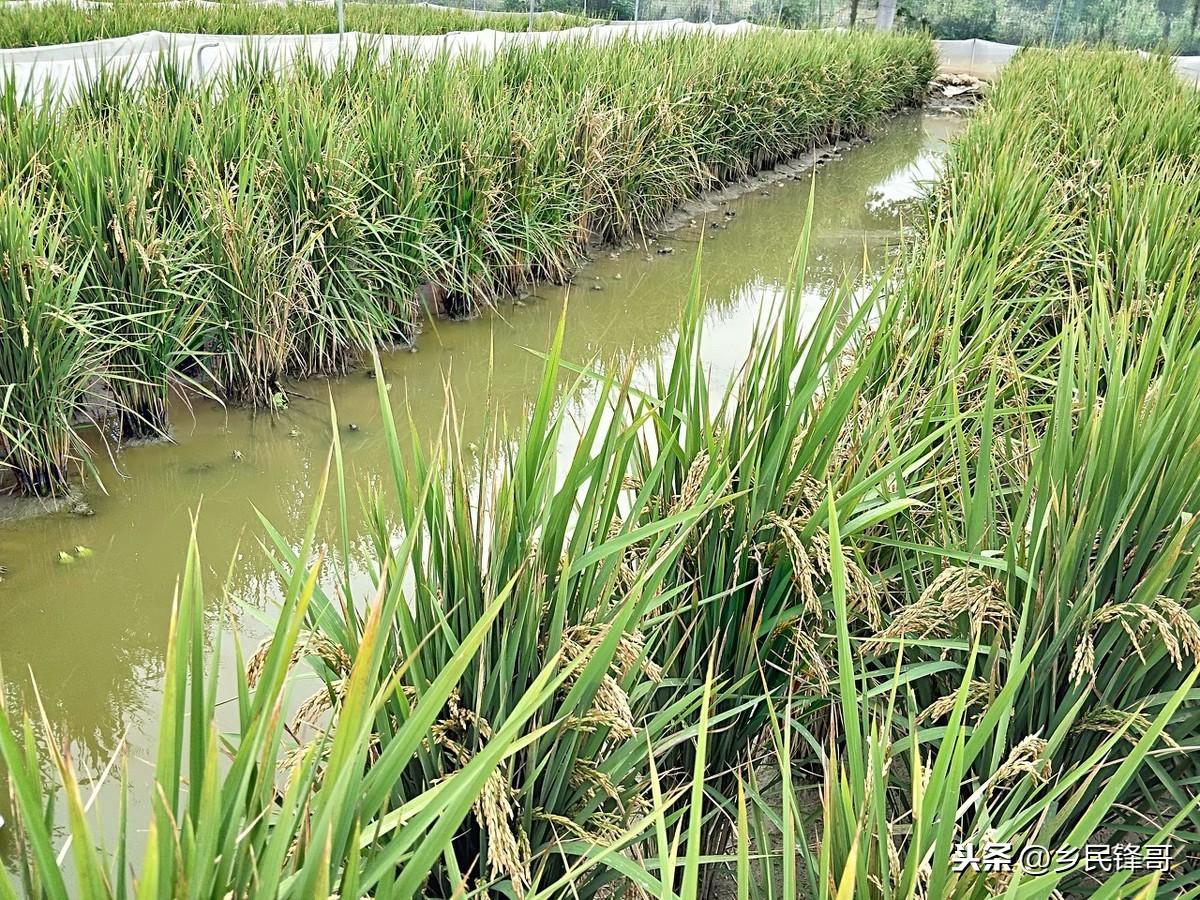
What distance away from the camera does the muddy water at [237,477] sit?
235 centimetres

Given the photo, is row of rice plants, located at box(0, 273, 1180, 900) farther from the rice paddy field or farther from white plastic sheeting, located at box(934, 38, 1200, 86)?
white plastic sheeting, located at box(934, 38, 1200, 86)

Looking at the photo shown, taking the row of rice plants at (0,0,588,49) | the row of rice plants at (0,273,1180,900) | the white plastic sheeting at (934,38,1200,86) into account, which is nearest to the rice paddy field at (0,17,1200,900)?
the row of rice plants at (0,273,1180,900)

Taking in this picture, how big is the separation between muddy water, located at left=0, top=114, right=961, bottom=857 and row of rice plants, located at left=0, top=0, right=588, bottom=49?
157 inches

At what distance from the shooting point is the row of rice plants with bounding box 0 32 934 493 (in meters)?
3.05

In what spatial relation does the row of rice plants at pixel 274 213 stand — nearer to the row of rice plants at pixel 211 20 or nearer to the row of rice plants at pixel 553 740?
the row of rice plants at pixel 553 740

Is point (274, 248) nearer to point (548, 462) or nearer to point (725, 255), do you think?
point (548, 462)

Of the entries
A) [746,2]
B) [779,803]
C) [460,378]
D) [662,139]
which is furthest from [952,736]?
[746,2]

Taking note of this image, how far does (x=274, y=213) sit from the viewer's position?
3.74m

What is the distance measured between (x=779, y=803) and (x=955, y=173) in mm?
4561

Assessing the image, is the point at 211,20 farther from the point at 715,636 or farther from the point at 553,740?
the point at 553,740

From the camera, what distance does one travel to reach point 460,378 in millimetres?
4293

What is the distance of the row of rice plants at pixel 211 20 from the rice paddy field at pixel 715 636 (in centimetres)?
430

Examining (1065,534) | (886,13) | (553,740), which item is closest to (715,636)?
(553,740)

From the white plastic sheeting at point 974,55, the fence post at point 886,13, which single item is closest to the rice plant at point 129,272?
the white plastic sheeting at point 974,55
